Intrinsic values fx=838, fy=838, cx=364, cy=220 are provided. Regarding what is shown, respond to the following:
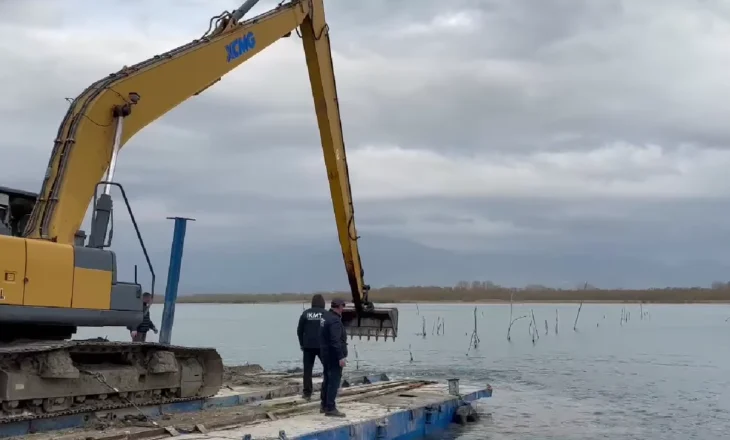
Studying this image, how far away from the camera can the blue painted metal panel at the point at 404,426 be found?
34.4 feet

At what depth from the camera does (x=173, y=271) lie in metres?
15.1

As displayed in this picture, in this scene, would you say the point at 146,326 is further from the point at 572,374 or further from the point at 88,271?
the point at 572,374

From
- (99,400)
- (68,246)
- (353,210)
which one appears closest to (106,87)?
(68,246)

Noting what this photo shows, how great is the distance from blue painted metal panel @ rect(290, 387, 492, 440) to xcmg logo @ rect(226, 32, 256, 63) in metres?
5.67

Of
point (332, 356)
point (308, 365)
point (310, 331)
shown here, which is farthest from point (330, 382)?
point (308, 365)

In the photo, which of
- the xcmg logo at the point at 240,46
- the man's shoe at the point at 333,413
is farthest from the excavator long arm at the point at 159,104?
the man's shoe at the point at 333,413

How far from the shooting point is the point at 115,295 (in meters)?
10.0

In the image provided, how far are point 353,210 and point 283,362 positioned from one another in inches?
679

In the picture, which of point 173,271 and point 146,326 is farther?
point 173,271

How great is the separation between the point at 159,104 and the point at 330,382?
4388mm

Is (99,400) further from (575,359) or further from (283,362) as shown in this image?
(575,359)

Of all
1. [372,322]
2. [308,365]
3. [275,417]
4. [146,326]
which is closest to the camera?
[275,417]

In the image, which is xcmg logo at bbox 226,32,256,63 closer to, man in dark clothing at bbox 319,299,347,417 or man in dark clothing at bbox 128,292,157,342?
man in dark clothing at bbox 128,292,157,342

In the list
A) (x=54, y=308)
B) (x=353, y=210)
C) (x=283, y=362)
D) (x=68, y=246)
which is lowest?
(x=283, y=362)
